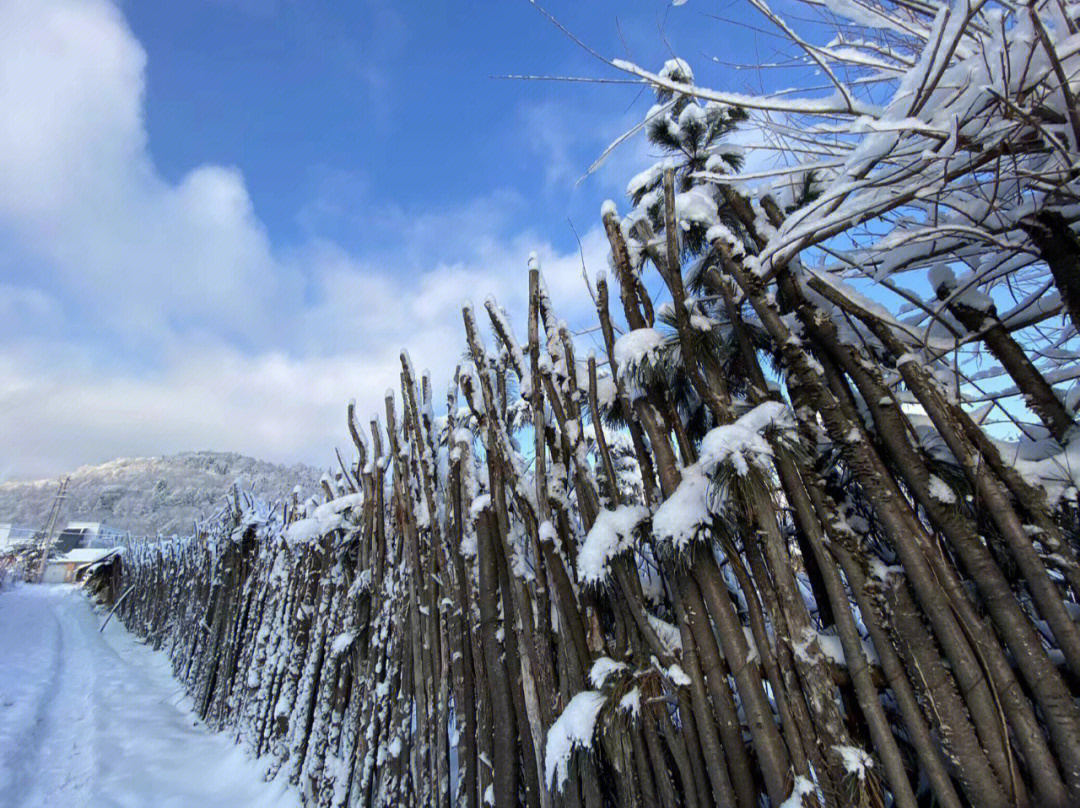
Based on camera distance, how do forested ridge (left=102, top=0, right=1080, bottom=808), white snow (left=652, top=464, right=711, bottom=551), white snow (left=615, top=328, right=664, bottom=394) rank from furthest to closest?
white snow (left=615, top=328, right=664, bottom=394), white snow (left=652, top=464, right=711, bottom=551), forested ridge (left=102, top=0, right=1080, bottom=808)

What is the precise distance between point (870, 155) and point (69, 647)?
49.9 ft

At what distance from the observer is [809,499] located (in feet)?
4.67

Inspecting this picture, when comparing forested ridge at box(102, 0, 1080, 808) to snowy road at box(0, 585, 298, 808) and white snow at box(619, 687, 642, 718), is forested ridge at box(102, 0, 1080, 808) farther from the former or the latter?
snowy road at box(0, 585, 298, 808)

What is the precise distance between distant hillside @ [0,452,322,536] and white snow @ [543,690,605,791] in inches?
2779

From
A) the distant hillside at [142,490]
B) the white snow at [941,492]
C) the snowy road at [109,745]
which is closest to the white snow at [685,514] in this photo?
the white snow at [941,492]

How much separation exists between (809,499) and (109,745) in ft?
20.7

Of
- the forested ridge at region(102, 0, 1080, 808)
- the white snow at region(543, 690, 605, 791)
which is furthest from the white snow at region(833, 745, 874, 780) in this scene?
the white snow at region(543, 690, 605, 791)

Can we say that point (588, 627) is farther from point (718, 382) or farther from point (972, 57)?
point (972, 57)

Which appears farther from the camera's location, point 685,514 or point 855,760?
point 685,514

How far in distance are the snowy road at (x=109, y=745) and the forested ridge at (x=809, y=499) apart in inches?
91.8

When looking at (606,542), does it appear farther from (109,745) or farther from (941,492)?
(109,745)

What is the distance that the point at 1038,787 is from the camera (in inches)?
41.2

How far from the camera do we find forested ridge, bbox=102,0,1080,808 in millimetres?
1146

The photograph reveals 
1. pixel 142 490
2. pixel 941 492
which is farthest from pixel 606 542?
pixel 142 490
